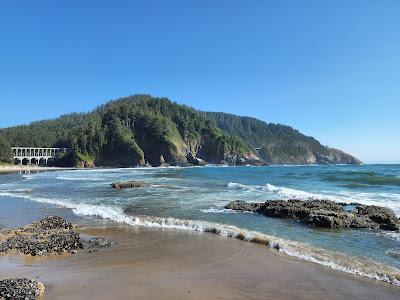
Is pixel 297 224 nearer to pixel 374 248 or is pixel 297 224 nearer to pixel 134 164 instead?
pixel 374 248

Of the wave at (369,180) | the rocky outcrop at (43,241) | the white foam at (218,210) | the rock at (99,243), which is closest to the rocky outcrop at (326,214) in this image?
the white foam at (218,210)

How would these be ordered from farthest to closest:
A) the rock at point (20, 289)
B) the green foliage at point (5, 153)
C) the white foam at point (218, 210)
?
the green foliage at point (5, 153) < the white foam at point (218, 210) < the rock at point (20, 289)

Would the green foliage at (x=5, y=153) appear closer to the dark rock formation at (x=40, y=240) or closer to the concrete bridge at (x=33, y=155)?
→ the concrete bridge at (x=33, y=155)

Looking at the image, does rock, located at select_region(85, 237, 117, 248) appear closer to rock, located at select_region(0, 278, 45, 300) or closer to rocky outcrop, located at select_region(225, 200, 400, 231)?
rock, located at select_region(0, 278, 45, 300)

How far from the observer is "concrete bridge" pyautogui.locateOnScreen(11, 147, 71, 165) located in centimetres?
17646

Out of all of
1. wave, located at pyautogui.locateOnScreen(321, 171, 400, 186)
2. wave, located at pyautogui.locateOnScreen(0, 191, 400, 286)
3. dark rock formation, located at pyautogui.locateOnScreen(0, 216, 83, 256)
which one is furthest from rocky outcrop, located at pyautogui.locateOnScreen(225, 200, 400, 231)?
wave, located at pyautogui.locateOnScreen(321, 171, 400, 186)

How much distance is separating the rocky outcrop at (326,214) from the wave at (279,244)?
15.5ft

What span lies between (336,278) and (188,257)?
5308 millimetres

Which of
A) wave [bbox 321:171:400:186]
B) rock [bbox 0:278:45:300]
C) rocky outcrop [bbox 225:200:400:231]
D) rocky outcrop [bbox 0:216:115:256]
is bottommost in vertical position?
rocky outcrop [bbox 0:216:115:256]

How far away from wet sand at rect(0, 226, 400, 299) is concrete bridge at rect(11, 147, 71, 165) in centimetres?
17324

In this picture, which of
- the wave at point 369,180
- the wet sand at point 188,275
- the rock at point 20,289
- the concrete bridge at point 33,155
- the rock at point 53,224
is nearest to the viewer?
the rock at point 20,289

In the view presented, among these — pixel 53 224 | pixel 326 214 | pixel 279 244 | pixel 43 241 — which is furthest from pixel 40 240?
pixel 326 214

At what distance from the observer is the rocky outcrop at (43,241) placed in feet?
49.1

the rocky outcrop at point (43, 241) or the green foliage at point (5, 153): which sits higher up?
the green foliage at point (5, 153)
